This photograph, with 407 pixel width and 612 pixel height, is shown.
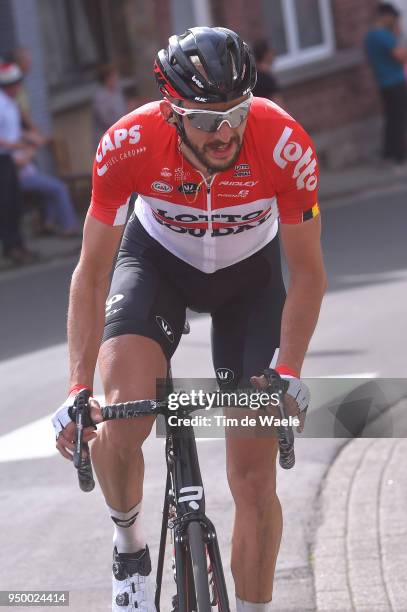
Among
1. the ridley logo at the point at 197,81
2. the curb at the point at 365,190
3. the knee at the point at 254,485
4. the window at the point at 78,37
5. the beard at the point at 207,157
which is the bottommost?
the curb at the point at 365,190

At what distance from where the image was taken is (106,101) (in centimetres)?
1730

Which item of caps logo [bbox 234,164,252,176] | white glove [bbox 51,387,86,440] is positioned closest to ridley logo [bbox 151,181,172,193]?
caps logo [bbox 234,164,252,176]

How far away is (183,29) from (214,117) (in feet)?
58.2

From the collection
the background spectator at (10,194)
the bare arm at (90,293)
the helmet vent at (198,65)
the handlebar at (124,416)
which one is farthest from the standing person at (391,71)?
the handlebar at (124,416)

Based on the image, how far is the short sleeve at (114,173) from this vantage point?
417 cm

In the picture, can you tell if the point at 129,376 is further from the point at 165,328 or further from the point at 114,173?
the point at 114,173

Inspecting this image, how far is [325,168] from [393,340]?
481 inches

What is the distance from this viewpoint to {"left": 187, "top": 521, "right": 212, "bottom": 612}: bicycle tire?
11.9 feet

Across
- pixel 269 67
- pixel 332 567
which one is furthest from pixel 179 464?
pixel 269 67

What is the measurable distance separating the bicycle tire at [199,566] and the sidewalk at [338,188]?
1039 centimetres

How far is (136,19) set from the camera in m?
19.5

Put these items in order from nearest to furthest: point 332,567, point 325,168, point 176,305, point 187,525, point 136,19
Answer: point 187,525 → point 176,305 → point 332,567 → point 136,19 → point 325,168

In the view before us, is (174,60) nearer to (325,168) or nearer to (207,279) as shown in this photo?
(207,279)

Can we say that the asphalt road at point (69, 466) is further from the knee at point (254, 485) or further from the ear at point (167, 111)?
the ear at point (167, 111)
